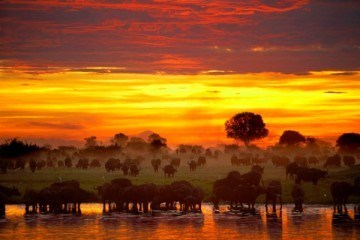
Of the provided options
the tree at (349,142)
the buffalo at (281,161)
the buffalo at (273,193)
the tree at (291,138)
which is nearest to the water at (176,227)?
the buffalo at (273,193)

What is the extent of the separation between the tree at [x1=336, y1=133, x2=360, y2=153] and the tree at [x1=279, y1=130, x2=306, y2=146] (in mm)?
16938

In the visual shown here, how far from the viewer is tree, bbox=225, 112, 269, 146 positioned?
164875 millimetres

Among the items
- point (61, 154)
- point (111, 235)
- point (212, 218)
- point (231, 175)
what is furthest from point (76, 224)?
point (61, 154)

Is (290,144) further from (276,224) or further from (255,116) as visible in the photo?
(276,224)

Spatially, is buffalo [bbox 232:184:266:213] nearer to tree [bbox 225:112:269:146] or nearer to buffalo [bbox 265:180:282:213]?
buffalo [bbox 265:180:282:213]

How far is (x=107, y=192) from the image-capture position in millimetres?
56438

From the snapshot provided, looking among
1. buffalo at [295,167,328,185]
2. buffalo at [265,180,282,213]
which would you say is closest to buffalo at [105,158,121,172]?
buffalo at [295,167,328,185]

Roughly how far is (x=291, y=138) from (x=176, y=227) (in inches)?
5021

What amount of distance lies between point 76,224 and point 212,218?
910 centimetres

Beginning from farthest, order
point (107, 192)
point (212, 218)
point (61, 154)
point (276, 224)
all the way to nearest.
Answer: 1. point (61, 154)
2. point (107, 192)
3. point (212, 218)
4. point (276, 224)

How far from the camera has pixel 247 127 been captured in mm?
165375

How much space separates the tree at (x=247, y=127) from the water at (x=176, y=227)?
10968 centimetres

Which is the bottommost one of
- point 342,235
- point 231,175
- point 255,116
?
point 342,235

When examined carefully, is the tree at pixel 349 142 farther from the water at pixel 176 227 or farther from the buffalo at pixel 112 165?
the water at pixel 176 227
